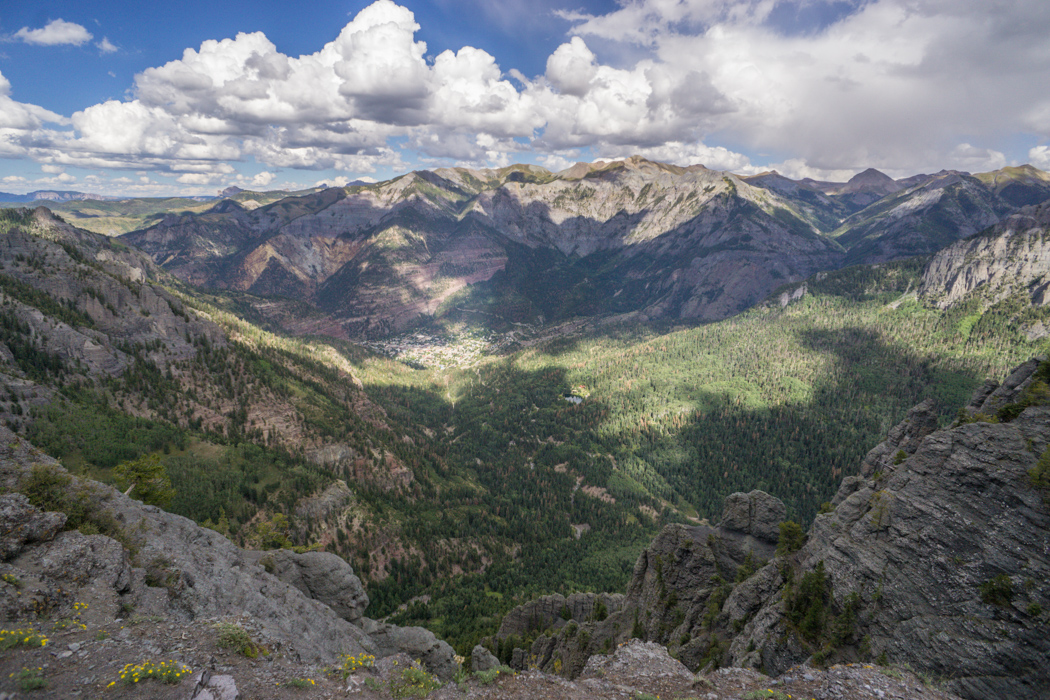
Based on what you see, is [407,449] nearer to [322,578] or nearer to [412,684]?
[322,578]

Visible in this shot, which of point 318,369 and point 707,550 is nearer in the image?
point 707,550

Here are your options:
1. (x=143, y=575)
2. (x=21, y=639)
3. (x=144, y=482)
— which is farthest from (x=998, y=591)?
(x=144, y=482)

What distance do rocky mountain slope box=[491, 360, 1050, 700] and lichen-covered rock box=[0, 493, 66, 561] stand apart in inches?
1703

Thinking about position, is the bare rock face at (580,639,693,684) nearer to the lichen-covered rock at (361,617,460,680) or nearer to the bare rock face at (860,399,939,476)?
the lichen-covered rock at (361,617,460,680)

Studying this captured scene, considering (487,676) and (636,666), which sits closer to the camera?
(487,676)

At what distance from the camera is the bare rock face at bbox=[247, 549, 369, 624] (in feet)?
147

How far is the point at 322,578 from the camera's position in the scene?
46.4 metres

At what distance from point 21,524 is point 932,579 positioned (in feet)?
167

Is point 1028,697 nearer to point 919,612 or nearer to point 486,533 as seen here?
point 919,612

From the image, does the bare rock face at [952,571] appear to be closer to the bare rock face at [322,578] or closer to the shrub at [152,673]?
the shrub at [152,673]

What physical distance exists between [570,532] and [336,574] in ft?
312

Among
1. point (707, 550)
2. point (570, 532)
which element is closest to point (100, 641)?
point (707, 550)

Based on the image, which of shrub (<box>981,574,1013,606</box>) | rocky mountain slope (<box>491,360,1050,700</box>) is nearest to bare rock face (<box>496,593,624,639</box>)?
rocky mountain slope (<box>491,360,1050,700</box>)

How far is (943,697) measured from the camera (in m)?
19.2
